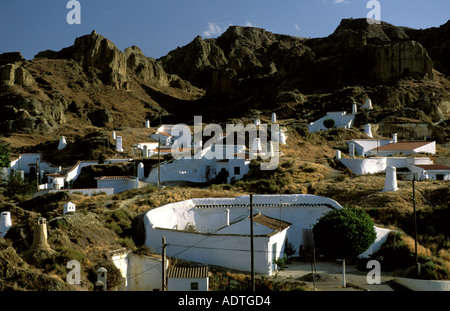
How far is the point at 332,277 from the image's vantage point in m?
17.7

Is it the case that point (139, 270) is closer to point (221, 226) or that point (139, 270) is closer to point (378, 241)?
point (221, 226)

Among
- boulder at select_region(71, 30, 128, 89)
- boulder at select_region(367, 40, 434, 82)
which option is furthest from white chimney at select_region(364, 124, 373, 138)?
boulder at select_region(71, 30, 128, 89)

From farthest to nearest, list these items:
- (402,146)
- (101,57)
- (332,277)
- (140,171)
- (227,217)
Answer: (101,57)
(402,146)
(140,171)
(227,217)
(332,277)

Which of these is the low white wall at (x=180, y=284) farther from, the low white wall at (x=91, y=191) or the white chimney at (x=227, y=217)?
the low white wall at (x=91, y=191)

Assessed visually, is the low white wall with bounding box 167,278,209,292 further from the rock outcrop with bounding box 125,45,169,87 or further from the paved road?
the rock outcrop with bounding box 125,45,169,87

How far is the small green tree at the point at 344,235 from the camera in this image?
57.6 ft

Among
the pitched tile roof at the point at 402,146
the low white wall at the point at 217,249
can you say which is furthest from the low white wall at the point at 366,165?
the low white wall at the point at 217,249

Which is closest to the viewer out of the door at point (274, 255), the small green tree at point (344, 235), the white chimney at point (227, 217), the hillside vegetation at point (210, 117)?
the small green tree at point (344, 235)

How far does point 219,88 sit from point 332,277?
80604 mm

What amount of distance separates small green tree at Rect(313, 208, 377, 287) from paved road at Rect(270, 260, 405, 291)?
936 millimetres

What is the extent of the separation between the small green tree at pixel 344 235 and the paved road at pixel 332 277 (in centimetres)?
94

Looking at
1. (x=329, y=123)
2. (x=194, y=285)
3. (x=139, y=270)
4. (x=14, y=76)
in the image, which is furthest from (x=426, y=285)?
(x=14, y=76)

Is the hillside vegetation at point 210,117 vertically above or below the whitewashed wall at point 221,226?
above
